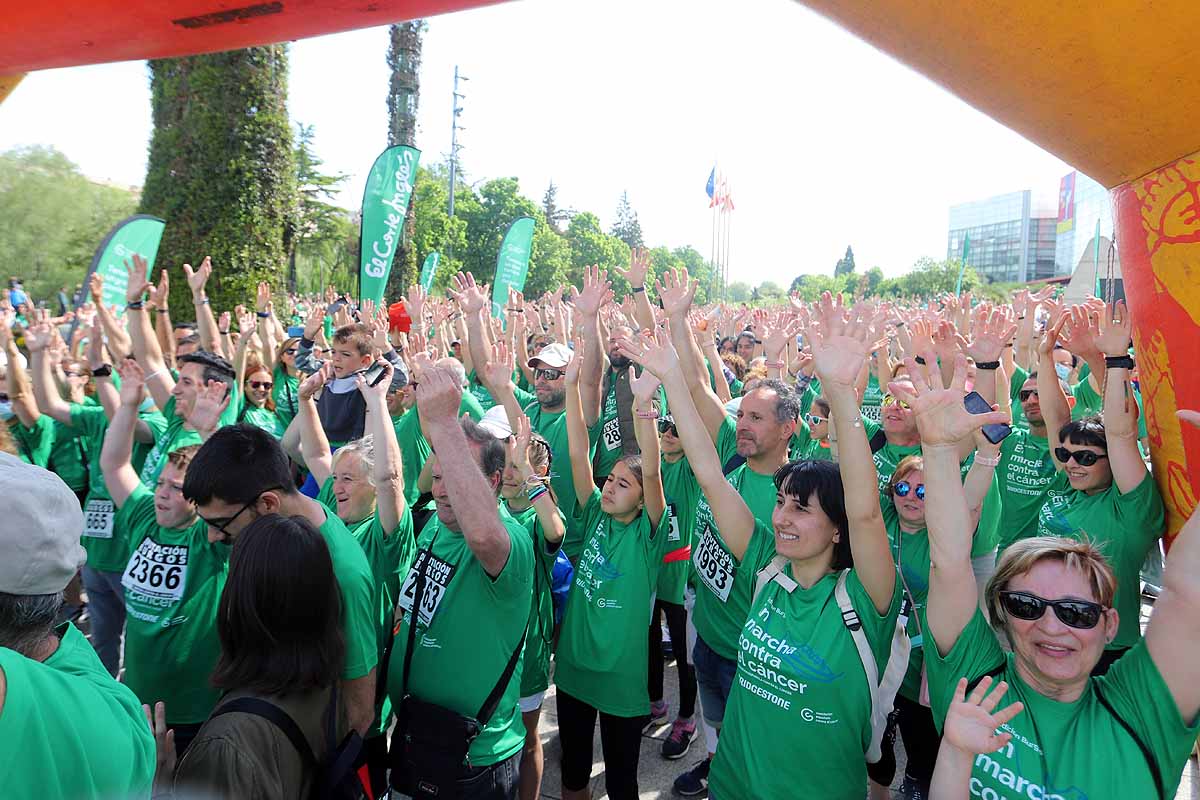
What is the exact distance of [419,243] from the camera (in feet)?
108

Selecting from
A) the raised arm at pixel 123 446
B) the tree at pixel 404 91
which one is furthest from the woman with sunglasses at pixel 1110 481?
the tree at pixel 404 91

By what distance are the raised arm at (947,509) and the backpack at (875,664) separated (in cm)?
25

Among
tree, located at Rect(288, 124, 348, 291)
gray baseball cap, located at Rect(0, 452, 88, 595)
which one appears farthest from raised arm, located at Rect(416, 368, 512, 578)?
tree, located at Rect(288, 124, 348, 291)

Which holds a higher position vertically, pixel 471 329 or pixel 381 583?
pixel 471 329

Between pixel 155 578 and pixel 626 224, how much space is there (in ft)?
293

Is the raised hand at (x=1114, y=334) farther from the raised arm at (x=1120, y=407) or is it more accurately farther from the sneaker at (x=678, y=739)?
the sneaker at (x=678, y=739)

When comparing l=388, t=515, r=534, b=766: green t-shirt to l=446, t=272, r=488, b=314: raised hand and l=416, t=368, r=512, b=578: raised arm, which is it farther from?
l=446, t=272, r=488, b=314: raised hand

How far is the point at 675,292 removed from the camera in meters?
3.82

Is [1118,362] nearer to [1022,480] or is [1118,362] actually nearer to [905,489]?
[905,489]

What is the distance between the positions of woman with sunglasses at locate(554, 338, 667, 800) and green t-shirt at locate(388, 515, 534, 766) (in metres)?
0.44

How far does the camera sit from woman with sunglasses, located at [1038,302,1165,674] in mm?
2854

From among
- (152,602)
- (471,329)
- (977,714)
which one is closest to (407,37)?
(471,329)

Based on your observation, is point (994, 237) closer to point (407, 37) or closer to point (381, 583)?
point (407, 37)

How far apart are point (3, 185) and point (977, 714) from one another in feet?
119
